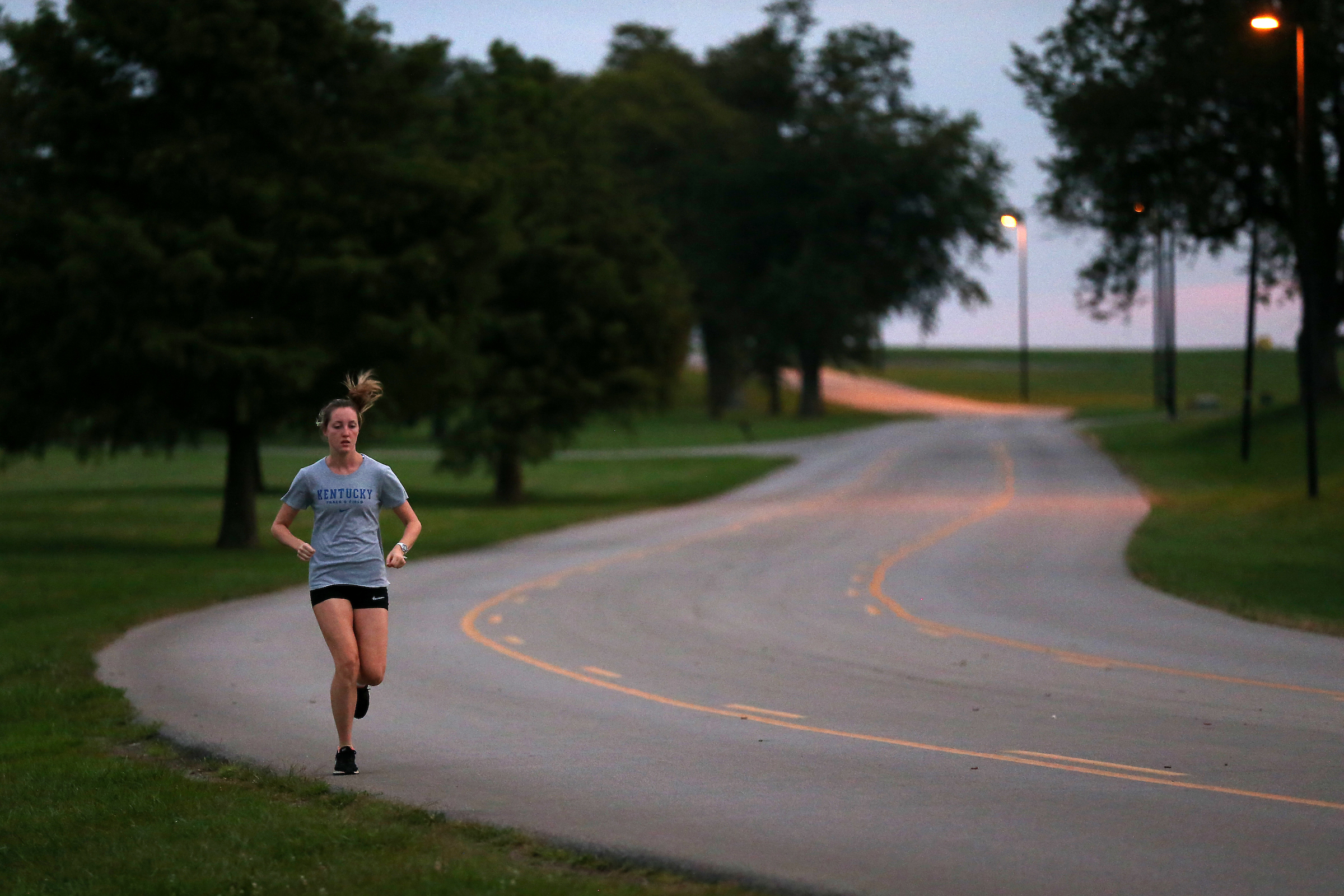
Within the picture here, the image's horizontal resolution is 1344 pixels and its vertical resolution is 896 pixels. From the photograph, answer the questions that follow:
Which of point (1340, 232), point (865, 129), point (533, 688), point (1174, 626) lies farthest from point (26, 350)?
point (865, 129)

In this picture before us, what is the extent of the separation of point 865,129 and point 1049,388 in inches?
2329

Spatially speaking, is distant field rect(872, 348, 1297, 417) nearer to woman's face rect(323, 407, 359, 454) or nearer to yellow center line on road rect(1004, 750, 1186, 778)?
yellow center line on road rect(1004, 750, 1186, 778)

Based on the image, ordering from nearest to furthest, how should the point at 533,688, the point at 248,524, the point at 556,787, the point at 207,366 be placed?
the point at 556,787, the point at 533,688, the point at 207,366, the point at 248,524

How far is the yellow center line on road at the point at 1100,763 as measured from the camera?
8.80 meters

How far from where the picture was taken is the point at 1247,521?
31.0 metres

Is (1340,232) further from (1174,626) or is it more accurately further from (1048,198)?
(1174,626)

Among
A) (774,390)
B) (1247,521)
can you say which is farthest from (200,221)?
(774,390)

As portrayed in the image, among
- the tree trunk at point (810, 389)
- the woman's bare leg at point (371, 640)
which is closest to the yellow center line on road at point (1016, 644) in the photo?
the woman's bare leg at point (371, 640)

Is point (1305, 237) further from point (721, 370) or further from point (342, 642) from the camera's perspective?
point (721, 370)

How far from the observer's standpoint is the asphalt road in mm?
7195

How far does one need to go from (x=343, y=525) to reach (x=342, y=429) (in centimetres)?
54

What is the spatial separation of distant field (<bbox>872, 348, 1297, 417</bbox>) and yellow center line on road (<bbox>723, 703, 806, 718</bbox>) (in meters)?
77.6

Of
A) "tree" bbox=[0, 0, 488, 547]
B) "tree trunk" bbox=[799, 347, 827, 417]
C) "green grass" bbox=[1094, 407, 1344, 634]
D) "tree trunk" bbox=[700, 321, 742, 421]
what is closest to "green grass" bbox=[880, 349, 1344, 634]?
"green grass" bbox=[1094, 407, 1344, 634]

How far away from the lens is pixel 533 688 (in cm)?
1273
